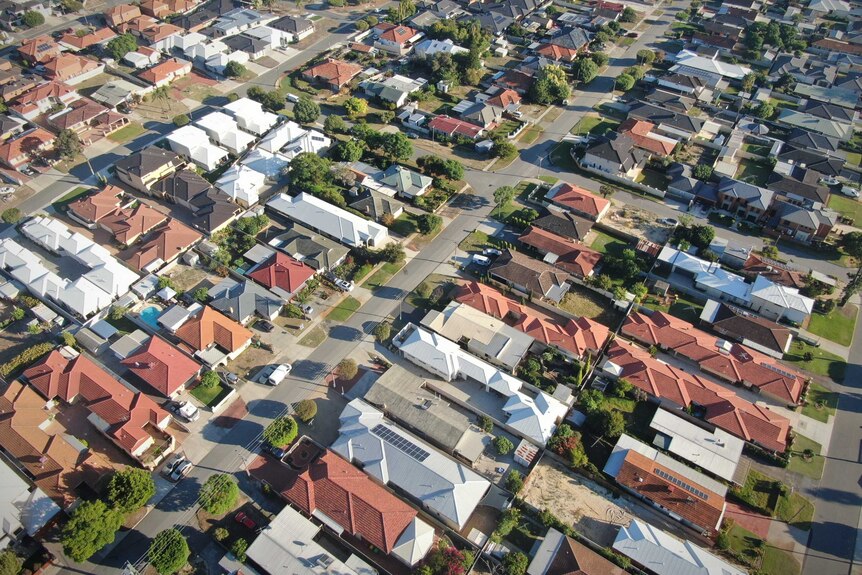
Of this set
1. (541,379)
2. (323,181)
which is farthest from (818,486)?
(323,181)

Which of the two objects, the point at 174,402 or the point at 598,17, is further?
the point at 598,17

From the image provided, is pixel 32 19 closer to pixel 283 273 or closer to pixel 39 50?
pixel 39 50

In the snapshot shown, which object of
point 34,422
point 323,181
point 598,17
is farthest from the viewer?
point 598,17

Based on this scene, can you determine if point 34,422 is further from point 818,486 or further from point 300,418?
point 818,486

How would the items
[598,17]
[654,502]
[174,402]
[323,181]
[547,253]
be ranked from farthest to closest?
1. [598,17]
2. [323,181]
3. [547,253]
4. [174,402]
5. [654,502]

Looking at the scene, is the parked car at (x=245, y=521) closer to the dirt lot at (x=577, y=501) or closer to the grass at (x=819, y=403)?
the dirt lot at (x=577, y=501)

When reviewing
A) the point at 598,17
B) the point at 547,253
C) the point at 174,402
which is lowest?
the point at 174,402

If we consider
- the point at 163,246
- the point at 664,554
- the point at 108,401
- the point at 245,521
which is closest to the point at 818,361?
the point at 664,554
